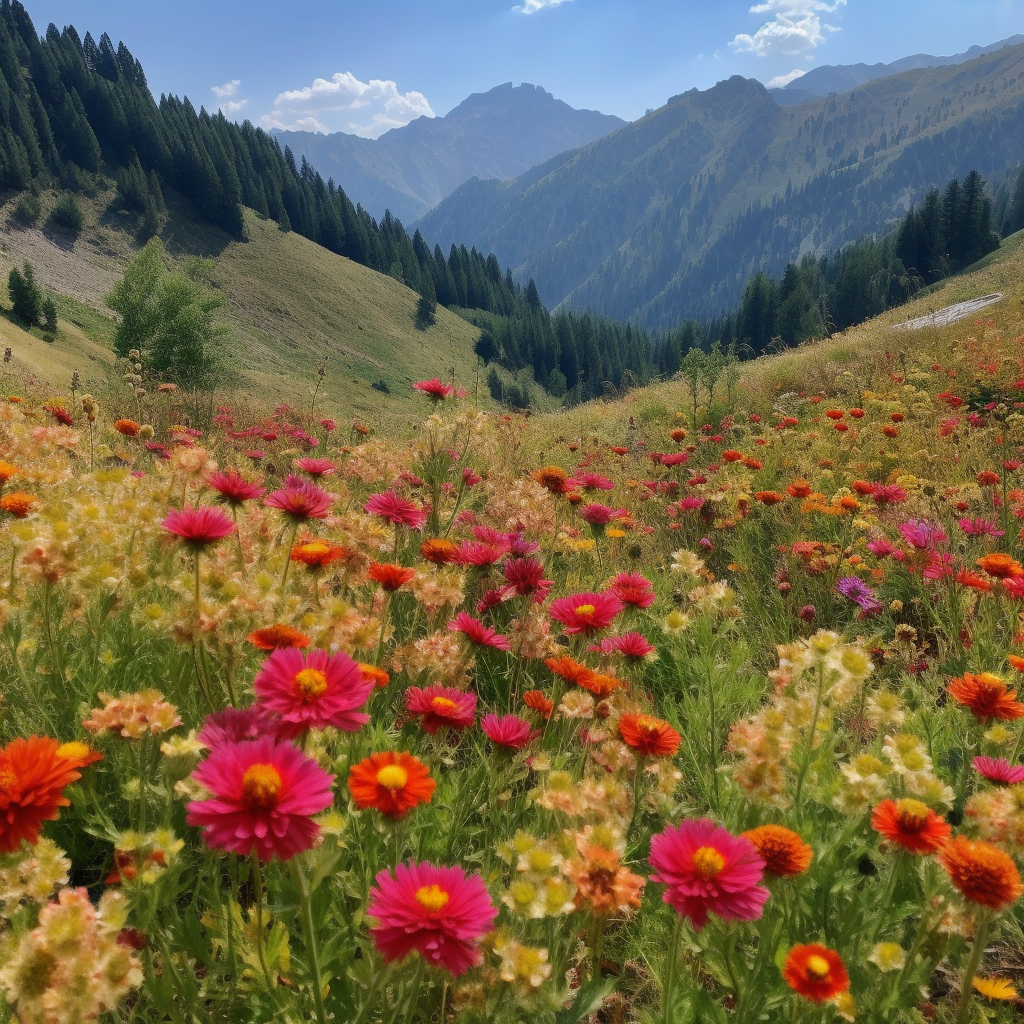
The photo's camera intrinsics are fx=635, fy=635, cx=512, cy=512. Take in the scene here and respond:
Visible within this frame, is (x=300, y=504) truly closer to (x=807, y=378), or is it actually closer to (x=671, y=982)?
(x=671, y=982)

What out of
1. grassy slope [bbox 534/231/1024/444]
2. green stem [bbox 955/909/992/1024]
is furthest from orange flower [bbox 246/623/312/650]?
grassy slope [bbox 534/231/1024/444]

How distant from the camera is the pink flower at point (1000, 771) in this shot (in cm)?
137

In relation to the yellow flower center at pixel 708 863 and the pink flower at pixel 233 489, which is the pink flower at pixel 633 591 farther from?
the pink flower at pixel 233 489

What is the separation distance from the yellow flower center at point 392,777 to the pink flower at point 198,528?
674mm

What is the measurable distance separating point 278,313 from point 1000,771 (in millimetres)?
66577

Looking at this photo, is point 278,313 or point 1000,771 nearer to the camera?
point 1000,771

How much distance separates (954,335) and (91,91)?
8911cm

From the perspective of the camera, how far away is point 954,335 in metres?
9.44

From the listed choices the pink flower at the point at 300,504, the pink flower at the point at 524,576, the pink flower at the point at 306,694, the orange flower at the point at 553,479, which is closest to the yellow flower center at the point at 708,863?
the pink flower at the point at 306,694

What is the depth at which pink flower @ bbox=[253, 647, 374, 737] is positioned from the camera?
0.98 metres

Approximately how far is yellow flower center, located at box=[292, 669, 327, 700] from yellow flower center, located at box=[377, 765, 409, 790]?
0.53ft

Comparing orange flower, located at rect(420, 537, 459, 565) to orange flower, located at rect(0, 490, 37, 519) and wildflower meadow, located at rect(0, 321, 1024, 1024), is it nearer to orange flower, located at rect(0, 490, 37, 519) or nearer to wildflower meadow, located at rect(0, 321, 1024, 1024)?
wildflower meadow, located at rect(0, 321, 1024, 1024)

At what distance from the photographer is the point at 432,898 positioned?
2.76 feet

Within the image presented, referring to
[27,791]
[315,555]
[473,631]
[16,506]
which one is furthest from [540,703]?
[16,506]
